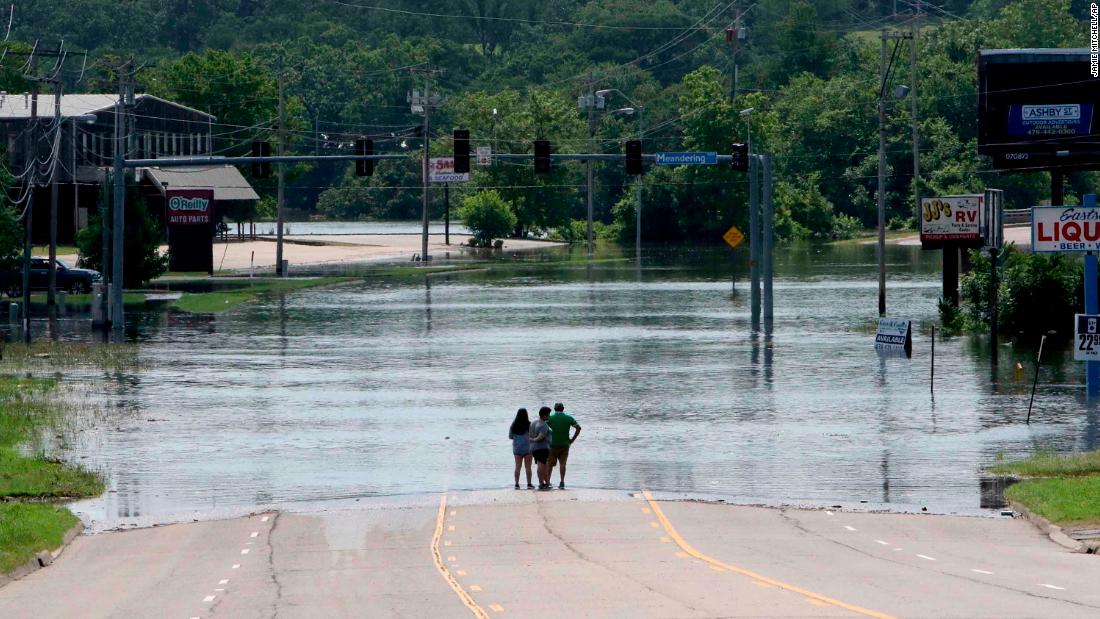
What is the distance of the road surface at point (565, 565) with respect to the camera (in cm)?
1600

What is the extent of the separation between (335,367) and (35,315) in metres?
23.0

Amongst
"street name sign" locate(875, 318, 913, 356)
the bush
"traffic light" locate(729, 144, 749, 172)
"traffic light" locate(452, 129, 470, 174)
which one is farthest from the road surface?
the bush

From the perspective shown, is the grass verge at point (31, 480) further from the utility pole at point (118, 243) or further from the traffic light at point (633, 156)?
the traffic light at point (633, 156)

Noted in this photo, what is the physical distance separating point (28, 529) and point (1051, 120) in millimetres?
44933

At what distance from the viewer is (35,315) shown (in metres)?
61.4

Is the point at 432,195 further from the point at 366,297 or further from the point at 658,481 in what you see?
the point at 658,481

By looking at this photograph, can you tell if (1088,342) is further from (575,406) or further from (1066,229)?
(575,406)

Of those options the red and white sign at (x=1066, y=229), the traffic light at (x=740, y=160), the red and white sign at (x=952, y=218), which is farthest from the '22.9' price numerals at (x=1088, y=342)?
the red and white sign at (x=952, y=218)

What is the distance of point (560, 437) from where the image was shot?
25094 mm

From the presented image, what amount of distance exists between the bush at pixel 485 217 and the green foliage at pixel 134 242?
60.2 meters

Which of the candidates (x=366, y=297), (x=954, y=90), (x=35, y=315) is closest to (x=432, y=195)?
(x=954, y=90)

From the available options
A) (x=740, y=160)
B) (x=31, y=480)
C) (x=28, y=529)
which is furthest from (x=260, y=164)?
(x=28, y=529)

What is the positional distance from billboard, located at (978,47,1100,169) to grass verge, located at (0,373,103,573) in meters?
35.2

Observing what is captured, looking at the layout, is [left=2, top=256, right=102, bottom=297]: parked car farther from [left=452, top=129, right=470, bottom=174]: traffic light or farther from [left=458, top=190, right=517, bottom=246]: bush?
[left=458, top=190, right=517, bottom=246]: bush
